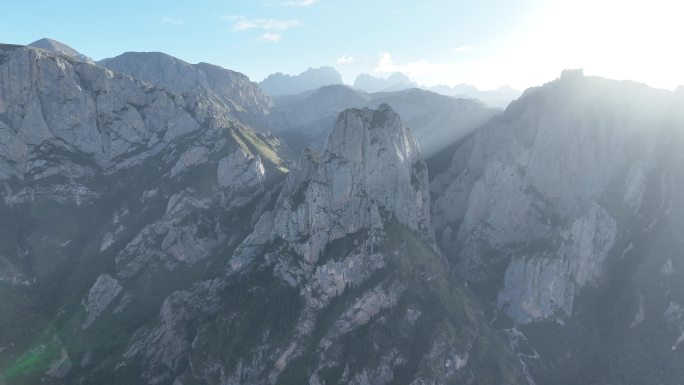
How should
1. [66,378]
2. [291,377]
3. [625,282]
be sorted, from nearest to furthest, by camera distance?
[291,377]
[66,378]
[625,282]

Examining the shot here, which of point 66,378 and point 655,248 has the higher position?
point 655,248

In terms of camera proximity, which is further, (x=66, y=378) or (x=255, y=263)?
(x=255, y=263)

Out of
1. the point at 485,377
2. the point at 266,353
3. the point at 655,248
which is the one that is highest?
the point at 655,248

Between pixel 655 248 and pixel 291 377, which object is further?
pixel 655 248

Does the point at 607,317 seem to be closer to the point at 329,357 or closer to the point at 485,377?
the point at 485,377

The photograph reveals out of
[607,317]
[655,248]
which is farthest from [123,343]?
[655,248]

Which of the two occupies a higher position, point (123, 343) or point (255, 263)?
point (255, 263)

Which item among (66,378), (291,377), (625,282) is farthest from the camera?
(625,282)

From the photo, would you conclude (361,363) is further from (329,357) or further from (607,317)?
(607,317)

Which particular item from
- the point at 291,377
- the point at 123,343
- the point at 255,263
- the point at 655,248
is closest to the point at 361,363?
the point at 291,377
